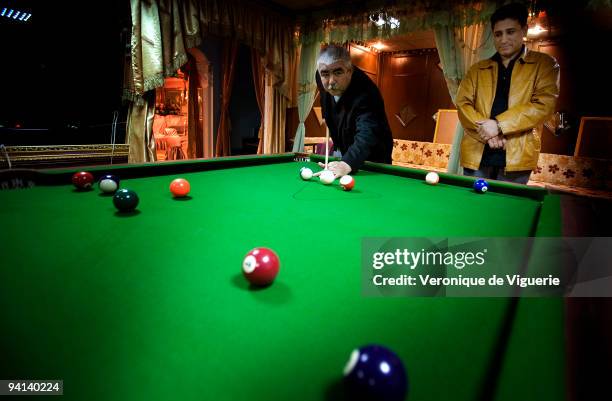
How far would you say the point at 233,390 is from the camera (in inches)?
18.6

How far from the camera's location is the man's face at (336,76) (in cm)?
272

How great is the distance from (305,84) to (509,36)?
3888 millimetres

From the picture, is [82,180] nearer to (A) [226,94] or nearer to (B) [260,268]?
(B) [260,268]

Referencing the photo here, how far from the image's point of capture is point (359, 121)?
8.68 ft

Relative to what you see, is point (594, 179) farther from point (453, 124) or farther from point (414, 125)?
point (414, 125)

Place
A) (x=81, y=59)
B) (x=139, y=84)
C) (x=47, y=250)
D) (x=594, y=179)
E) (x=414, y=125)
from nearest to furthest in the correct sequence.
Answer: (x=47, y=250)
(x=139, y=84)
(x=81, y=59)
(x=594, y=179)
(x=414, y=125)

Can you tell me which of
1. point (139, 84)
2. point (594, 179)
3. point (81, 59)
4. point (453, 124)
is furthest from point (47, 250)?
point (453, 124)

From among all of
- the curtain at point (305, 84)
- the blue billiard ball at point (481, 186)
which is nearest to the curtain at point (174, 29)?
the curtain at point (305, 84)

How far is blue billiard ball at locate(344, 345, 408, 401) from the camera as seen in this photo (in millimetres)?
427

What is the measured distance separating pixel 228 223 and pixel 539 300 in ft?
3.19

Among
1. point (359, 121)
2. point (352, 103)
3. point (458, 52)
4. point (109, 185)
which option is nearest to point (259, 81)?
point (458, 52)

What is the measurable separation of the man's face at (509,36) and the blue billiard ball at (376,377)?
303 centimetres

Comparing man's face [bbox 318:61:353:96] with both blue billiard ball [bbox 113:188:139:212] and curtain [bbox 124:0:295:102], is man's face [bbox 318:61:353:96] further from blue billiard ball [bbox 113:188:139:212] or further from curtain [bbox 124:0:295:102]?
curtain [bbox 124:0:295:102]
